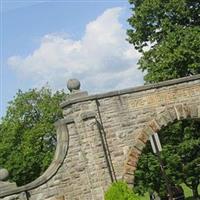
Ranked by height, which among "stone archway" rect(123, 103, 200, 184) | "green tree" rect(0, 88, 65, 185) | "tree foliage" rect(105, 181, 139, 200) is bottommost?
"tree foliage" rect(105, 181, 139, 200)

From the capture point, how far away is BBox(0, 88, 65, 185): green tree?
3928cm

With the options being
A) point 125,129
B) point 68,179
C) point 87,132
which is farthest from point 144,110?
point 68,179

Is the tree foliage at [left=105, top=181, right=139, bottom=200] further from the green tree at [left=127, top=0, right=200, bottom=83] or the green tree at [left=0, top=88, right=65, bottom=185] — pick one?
the green tree at [left=0, top=88, right=65, bottom=185]

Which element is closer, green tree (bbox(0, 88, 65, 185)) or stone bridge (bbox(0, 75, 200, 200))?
stone bridge (bbox(0, 75, 200, 200))

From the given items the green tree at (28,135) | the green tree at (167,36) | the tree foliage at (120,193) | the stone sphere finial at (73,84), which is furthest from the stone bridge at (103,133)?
the green tree at (28,135)

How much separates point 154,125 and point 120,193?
2592 millimetres

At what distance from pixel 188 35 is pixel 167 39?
1.10 meters

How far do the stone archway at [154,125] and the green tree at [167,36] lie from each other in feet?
29.9

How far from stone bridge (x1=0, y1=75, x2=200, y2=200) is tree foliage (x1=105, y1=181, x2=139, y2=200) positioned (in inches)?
24.4

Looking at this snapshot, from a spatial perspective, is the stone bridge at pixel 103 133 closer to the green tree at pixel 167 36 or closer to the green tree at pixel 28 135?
the green tree at pixel 167 36

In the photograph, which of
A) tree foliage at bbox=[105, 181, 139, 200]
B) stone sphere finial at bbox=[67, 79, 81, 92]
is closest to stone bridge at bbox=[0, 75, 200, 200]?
stone sphere finial at bbox=[67, 79, 81, 92]

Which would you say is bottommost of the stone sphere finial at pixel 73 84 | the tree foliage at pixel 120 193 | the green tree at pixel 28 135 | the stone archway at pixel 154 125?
the tree foliage at pixel 120 193

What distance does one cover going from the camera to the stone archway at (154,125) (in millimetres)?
14344

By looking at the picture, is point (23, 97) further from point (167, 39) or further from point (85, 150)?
point (85, 150)
